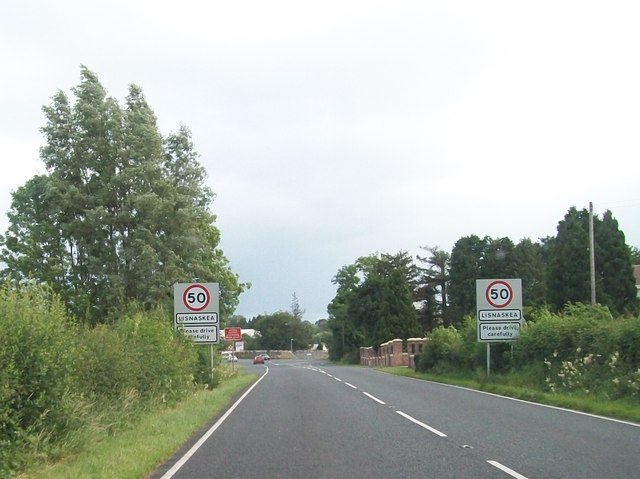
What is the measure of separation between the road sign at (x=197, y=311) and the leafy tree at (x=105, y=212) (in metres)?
9.00

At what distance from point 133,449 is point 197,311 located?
1714 centimetres

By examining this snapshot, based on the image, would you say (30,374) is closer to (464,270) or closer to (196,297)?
(196,297)

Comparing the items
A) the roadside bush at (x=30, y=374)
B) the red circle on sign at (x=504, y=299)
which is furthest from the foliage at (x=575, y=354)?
the roadside bush at (x=30, y=374)

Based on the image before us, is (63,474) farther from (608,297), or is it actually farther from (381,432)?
(608,297)

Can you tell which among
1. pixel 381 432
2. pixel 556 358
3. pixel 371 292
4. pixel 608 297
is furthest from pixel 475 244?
pixel 381 432

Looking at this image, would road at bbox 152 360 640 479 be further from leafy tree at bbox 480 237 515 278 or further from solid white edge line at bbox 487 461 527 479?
leafy tree at bbox 480 237 515 278

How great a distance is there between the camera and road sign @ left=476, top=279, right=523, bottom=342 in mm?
31141

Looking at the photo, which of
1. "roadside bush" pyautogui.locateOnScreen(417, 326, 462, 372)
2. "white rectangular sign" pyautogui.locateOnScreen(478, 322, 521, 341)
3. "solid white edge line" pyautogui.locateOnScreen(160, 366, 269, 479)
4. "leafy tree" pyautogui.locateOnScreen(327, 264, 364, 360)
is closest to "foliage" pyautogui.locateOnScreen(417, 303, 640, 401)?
"white rectangular sign" pyautogui.locateOnScreen(478, 322, 521, 341)

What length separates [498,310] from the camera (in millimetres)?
31375

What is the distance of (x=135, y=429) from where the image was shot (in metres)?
15.5

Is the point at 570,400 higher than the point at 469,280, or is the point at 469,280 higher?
the point at 469,280

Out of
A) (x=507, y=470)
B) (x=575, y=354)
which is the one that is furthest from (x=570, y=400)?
(x=507, y=470)

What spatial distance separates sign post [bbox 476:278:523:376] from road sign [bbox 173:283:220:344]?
10562 millimetres

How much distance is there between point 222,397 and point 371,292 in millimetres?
75933
